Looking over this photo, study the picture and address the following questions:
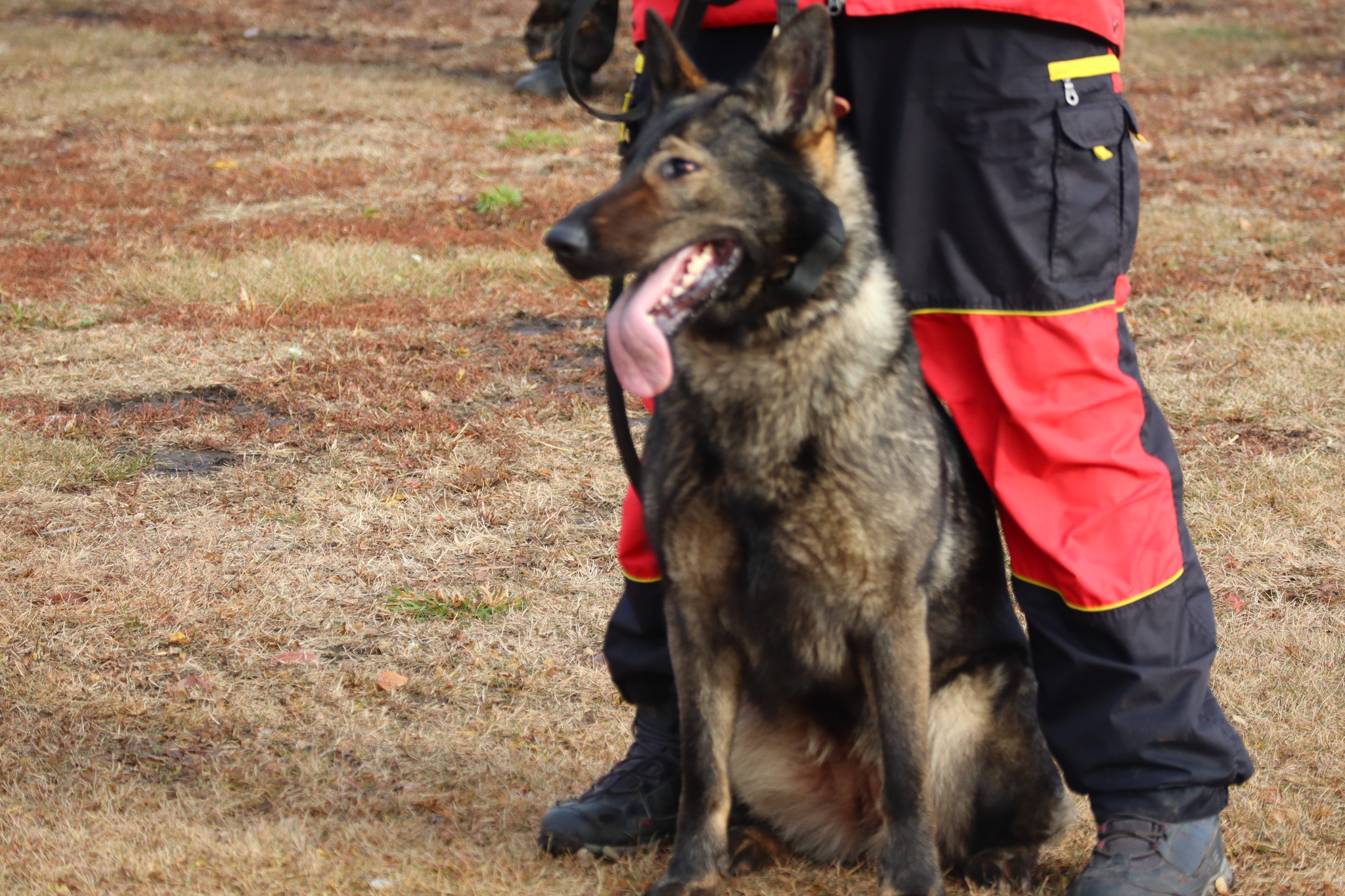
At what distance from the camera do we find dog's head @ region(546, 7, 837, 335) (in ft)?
6.38

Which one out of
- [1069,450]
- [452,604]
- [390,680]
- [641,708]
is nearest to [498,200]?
[452,604]

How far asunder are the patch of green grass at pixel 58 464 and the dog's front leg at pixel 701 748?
3089 millimetres

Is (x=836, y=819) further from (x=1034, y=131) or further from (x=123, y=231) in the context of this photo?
A: (x=123, y=231)

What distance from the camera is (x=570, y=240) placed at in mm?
1889

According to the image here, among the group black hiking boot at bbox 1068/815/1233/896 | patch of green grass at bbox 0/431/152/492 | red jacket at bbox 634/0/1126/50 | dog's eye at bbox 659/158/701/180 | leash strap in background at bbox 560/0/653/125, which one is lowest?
patch of green grass at bbox 0/431/152/492

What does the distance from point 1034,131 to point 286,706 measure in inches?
89.0

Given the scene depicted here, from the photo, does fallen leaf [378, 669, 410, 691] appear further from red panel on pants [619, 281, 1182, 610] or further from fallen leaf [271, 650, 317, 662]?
red panel on pants [619, 281, 1182, 610]

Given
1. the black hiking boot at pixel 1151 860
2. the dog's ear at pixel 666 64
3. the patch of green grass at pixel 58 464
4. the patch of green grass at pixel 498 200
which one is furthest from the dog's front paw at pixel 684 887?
the patch of green grass at pixel 498 200

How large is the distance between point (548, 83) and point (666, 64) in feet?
39.3

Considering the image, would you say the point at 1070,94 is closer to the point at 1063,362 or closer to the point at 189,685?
the point at 1063,362

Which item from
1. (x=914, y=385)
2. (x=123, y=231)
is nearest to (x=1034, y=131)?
(x=914, y=385)

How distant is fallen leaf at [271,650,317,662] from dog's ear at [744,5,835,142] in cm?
208

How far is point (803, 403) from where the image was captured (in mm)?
2074

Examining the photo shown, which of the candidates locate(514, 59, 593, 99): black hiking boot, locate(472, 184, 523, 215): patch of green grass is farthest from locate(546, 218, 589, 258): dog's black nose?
locate(514, 59, 593, 99): black hiking boot
